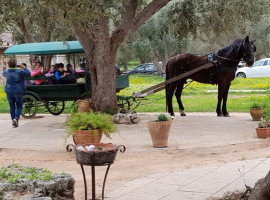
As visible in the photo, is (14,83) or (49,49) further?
(49,49)

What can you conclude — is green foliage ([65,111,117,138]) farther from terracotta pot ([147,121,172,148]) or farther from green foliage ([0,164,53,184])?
green foliage ([0,164,53,184])

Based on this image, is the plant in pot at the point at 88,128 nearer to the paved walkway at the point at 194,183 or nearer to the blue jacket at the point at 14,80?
the paved walkway at the point at 194,183

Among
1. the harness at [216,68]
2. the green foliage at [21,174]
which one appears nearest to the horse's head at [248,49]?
the harness at [216,68]

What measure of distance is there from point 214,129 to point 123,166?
4901 millimetres

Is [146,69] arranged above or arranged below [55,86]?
below

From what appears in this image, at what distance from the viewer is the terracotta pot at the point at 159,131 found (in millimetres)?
10953

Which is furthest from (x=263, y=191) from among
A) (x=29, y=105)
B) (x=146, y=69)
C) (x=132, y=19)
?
(x=146, y=69)

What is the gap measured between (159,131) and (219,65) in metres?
5.49

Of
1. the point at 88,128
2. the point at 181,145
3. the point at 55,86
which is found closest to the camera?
the point at 88,128

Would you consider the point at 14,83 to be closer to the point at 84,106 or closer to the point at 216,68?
the point at 84,106

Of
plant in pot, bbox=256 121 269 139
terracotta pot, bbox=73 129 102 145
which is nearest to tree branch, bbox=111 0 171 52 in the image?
plant in pot, bbox=256 121 269 139

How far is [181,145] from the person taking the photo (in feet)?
37.2

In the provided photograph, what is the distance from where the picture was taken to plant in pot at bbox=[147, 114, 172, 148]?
→ 35.9 feet

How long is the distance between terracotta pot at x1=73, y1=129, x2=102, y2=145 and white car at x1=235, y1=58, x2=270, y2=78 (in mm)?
29188
